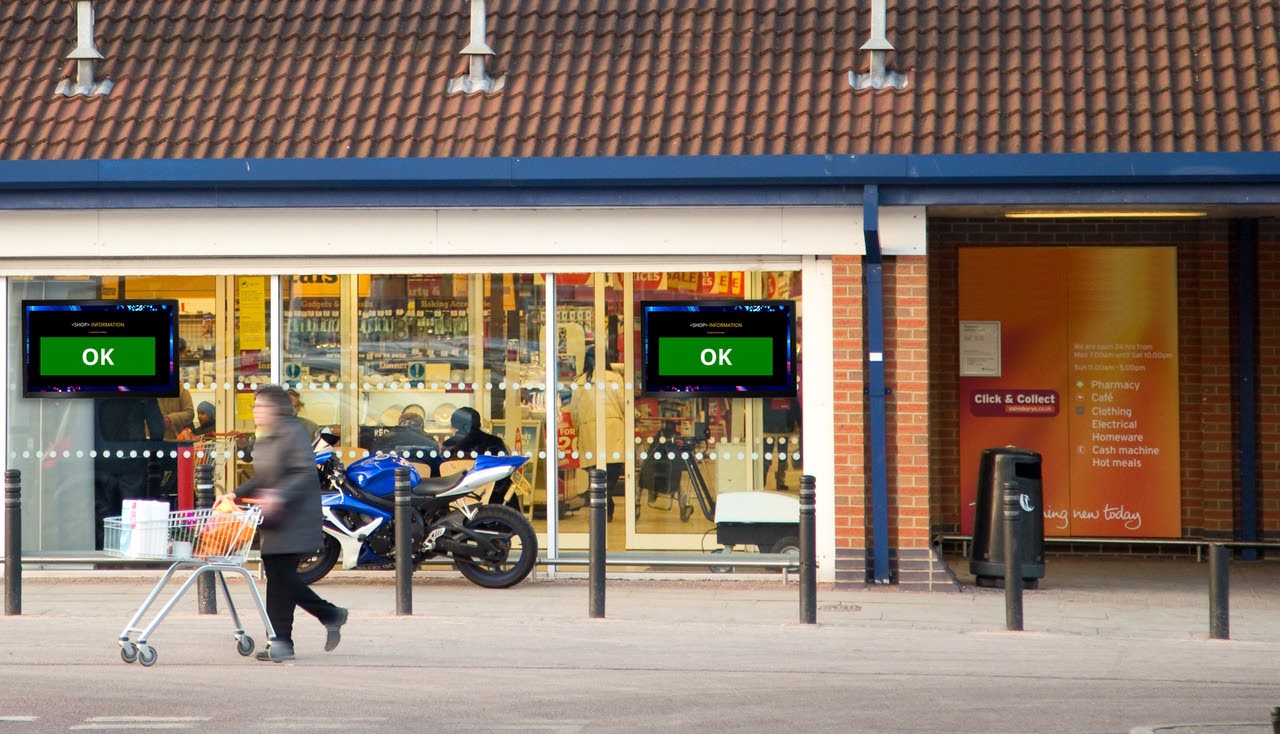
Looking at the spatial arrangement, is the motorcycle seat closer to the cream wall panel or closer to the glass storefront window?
the glass storefront window

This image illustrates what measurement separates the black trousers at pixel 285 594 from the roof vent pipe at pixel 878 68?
640 cm

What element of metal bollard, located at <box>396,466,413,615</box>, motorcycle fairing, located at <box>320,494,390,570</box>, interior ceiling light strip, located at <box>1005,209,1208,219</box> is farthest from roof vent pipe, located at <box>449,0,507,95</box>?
interior ceiling light strip, located at <box>1005,209,1208,219</box>

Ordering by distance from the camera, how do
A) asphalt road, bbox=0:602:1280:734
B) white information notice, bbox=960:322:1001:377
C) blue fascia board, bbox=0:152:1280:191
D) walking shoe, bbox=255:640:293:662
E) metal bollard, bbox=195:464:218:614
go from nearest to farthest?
asphalt road, bbox=0:602:1280:734, walking shoe, bbox=255:640:293:662, metal bollard, bbox=195:464:218:614, blue fascia board, bbox=0:152:1280:191, white information notice, bbox=960:322:1001:377

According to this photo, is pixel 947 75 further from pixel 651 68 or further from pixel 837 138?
pixel 651 68

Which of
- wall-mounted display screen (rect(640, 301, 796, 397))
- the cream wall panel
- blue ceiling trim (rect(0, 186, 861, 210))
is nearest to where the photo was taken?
blue ceiling trim (rect(0, 186, 861, 210))

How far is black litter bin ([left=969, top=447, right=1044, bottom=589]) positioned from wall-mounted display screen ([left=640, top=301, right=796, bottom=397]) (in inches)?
66.8

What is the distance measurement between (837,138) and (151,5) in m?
6.30

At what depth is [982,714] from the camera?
7977 millimetres

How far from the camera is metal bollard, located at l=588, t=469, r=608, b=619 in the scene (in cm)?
1072

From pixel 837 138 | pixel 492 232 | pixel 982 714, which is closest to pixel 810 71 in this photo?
pixel 837 138

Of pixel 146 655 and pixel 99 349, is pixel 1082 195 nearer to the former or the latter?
pixel 146 655

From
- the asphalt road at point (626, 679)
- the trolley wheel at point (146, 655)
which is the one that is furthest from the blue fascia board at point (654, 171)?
the trolley wheel at point (146, 655)

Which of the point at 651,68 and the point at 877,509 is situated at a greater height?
the point at 651,68

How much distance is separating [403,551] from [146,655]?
7.44 ft
